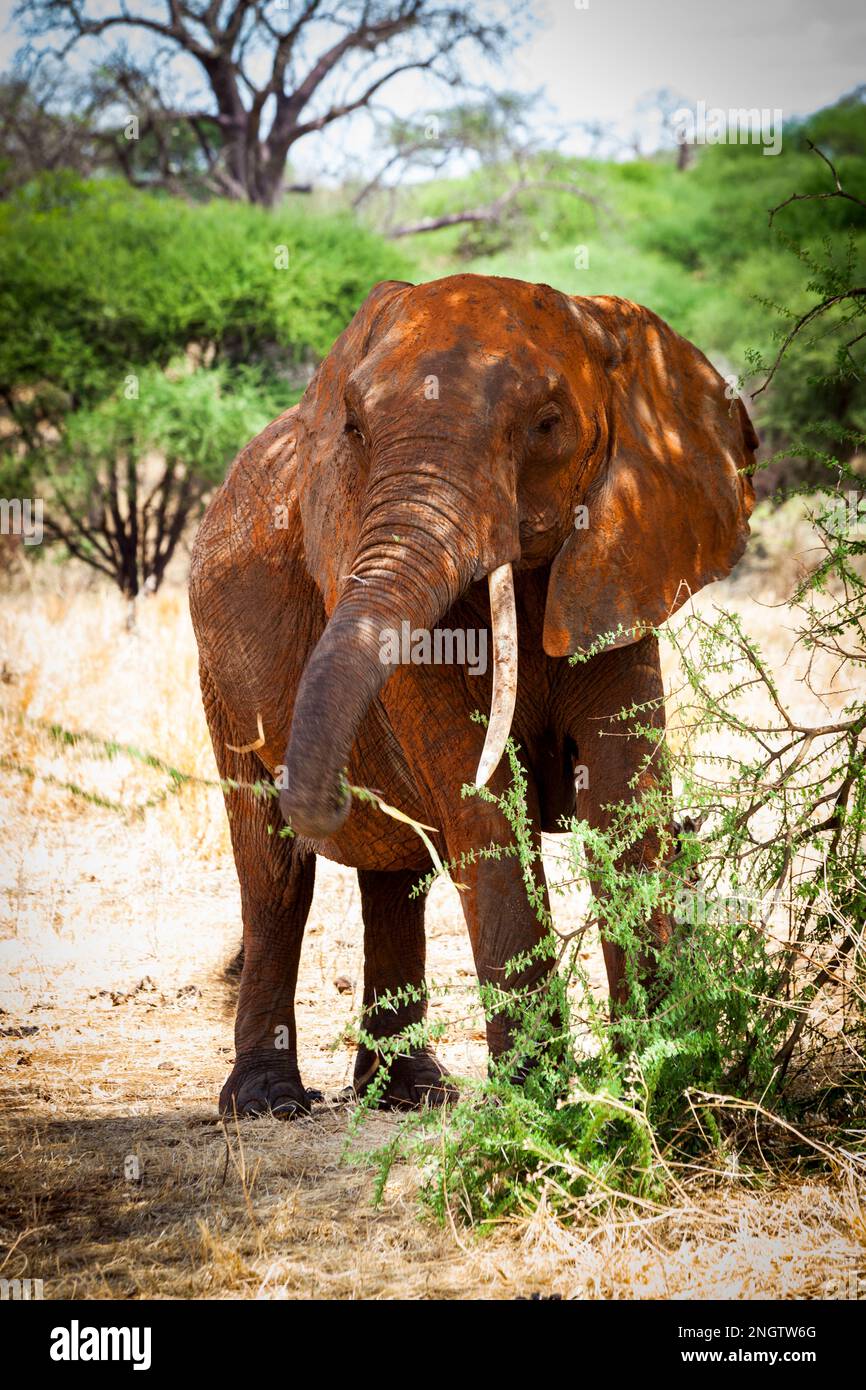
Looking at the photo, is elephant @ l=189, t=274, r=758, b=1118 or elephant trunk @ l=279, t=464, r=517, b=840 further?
elephant @ l=189, t=274, r=758, b=1118

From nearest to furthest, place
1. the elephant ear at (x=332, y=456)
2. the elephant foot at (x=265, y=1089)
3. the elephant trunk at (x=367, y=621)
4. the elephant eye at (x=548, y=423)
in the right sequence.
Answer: the elephant trunk at (x=367, y=621), the elephant eye at (x=548, y=423), the elephant ear at (x=332, y=456), the elephant foot at (x=265, y=1089)

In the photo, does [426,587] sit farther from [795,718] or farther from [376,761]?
[795,718]

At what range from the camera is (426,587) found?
4070 mm

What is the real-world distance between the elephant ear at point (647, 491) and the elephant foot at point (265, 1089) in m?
2.26

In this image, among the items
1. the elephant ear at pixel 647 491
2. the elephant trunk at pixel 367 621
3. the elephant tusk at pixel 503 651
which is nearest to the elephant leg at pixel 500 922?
the elephant tusk at pixel 503 651

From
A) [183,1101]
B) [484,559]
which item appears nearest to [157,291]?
[183,1101]

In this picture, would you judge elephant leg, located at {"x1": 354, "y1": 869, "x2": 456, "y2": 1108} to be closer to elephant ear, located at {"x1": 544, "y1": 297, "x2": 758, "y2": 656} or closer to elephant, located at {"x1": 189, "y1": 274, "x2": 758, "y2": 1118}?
elephant, located at {"x1": 189, "y1": 274, "x2": 758, "y2": 1118}

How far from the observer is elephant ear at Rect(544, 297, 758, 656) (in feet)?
14.9

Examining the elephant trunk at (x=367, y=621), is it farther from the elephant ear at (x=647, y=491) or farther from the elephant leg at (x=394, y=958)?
the elephant leg at (x=394, y=958)

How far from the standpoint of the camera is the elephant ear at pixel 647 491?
4.55m

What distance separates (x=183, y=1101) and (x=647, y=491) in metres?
2.97

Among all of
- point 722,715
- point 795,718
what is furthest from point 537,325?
point 795,718

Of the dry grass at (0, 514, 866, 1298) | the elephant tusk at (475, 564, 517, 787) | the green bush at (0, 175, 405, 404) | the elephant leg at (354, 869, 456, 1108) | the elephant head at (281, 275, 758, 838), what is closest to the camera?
the dry grass at (0, 514, 866, 1298)

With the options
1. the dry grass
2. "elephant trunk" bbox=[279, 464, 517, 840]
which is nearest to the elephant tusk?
"elephant trunk" bbox=[279, 464, 517, 840]
